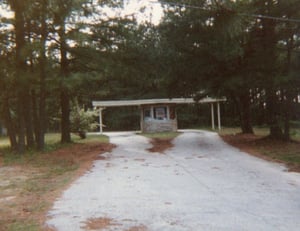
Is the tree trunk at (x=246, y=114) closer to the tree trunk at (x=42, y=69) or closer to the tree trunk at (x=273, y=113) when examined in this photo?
the tree trunk at (x=273, y=113)

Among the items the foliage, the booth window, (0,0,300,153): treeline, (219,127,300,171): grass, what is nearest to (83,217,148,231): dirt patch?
(219,127,300,171): grass

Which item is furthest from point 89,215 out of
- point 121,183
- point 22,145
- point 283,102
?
point 283,102

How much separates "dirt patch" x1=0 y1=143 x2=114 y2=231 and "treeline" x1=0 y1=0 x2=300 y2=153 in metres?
3.37

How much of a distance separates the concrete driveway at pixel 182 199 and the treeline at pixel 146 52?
5.88 meters

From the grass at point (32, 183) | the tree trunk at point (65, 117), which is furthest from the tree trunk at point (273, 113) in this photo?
the tree trunk at point (65, 117)

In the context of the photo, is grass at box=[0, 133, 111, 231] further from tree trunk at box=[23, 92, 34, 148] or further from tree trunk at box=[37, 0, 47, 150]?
tree trunk at box=[23, 92, 34, 148]

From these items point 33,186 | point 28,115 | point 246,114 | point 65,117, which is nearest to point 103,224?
point 33,186

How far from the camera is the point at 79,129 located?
923 inches

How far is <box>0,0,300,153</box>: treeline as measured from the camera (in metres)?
14.4

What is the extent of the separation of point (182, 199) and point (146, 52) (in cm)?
1129

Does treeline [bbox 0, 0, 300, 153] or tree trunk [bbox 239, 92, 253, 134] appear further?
tree trunk [bbox 239, 92, 253, 134]

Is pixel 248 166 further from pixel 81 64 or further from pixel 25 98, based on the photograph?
pixel 81 64

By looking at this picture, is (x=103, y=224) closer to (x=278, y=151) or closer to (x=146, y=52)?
(x=278, y=151)

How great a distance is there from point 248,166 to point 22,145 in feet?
30.0
